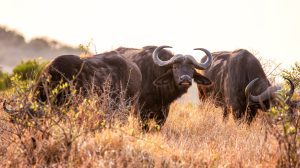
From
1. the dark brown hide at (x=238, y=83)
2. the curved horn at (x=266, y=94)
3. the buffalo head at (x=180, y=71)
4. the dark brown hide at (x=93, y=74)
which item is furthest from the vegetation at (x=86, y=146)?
the dark brown hide at (x=238, y=83)

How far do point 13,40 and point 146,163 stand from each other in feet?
151

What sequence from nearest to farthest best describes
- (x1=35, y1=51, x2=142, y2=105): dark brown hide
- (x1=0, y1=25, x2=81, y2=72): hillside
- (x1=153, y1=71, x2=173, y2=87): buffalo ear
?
(x1=35, y1=51, x2=142, y2=105): dark brown hide
(x1=153, y1=71, x2=173, y2=87): buffalo ear
(x1=0, y1=25, x2=81, y2=72): hillside

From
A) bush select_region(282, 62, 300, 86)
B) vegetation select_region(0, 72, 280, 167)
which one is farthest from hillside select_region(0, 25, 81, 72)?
vegetation select_region(0, 72, 280, 167)

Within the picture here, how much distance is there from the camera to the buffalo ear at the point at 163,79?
1131 centimetres

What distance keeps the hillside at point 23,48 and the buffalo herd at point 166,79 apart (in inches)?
1501

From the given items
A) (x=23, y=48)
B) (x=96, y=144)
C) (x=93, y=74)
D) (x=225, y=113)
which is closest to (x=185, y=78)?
(x=93, y=74)

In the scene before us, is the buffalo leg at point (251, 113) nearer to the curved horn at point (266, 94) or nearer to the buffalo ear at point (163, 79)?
the curved horn at point (266, 94)

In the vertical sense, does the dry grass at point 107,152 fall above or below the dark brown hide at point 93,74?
below

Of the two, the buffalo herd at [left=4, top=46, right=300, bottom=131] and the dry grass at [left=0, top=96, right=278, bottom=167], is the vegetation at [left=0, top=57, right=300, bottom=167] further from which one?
the buffalo herd at [left=4, top=46, right=300, bottom=131]

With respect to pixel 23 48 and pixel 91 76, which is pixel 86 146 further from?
pixel 23 48

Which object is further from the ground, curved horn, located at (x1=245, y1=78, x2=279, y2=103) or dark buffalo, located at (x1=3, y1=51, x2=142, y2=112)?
dark buffalo, located at (x1=3, y1=51, x2=142, y2=112)

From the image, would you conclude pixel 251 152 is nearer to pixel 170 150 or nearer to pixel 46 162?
pixel 170 150

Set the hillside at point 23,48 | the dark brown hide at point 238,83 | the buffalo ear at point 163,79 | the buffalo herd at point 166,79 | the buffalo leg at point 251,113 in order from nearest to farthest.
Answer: the buffalo herd at point 166,79 → the buffalo ear at point 163,79 → the buffalo leg at point 251,113 → the dark brown hide at point 238,83 → the hillside at point 23,48

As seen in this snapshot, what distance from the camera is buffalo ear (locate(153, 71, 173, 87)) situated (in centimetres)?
1131
